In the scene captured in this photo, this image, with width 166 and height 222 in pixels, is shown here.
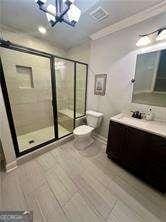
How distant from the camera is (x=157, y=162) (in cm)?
126

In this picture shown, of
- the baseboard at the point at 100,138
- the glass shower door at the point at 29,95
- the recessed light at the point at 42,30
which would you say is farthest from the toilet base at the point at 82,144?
the recessed light at the point at 42,30

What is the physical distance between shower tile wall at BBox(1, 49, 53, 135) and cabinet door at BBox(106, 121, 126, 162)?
1.63 meters

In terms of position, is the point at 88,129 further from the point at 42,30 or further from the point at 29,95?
the point at 42,30

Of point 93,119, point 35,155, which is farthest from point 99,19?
point 35,155

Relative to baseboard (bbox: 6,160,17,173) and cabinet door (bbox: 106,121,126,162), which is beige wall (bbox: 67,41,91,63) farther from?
baseboard (bbox: 6,160,17,173)

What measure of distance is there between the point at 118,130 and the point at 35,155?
59.0 inches

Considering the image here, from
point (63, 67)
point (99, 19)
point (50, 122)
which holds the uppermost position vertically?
point (99, 19)

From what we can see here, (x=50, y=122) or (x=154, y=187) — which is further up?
(x=50, y=122)

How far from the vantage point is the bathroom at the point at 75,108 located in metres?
1.21

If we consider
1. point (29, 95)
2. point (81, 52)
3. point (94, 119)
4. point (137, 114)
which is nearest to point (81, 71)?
point (81, 52)

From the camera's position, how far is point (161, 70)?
152 centimetres

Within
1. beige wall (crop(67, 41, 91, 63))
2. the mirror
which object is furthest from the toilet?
beige wall (crop(67, 41, 91, 63))

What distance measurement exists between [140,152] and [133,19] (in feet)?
6.48

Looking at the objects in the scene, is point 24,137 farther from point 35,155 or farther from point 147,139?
point 147,139
